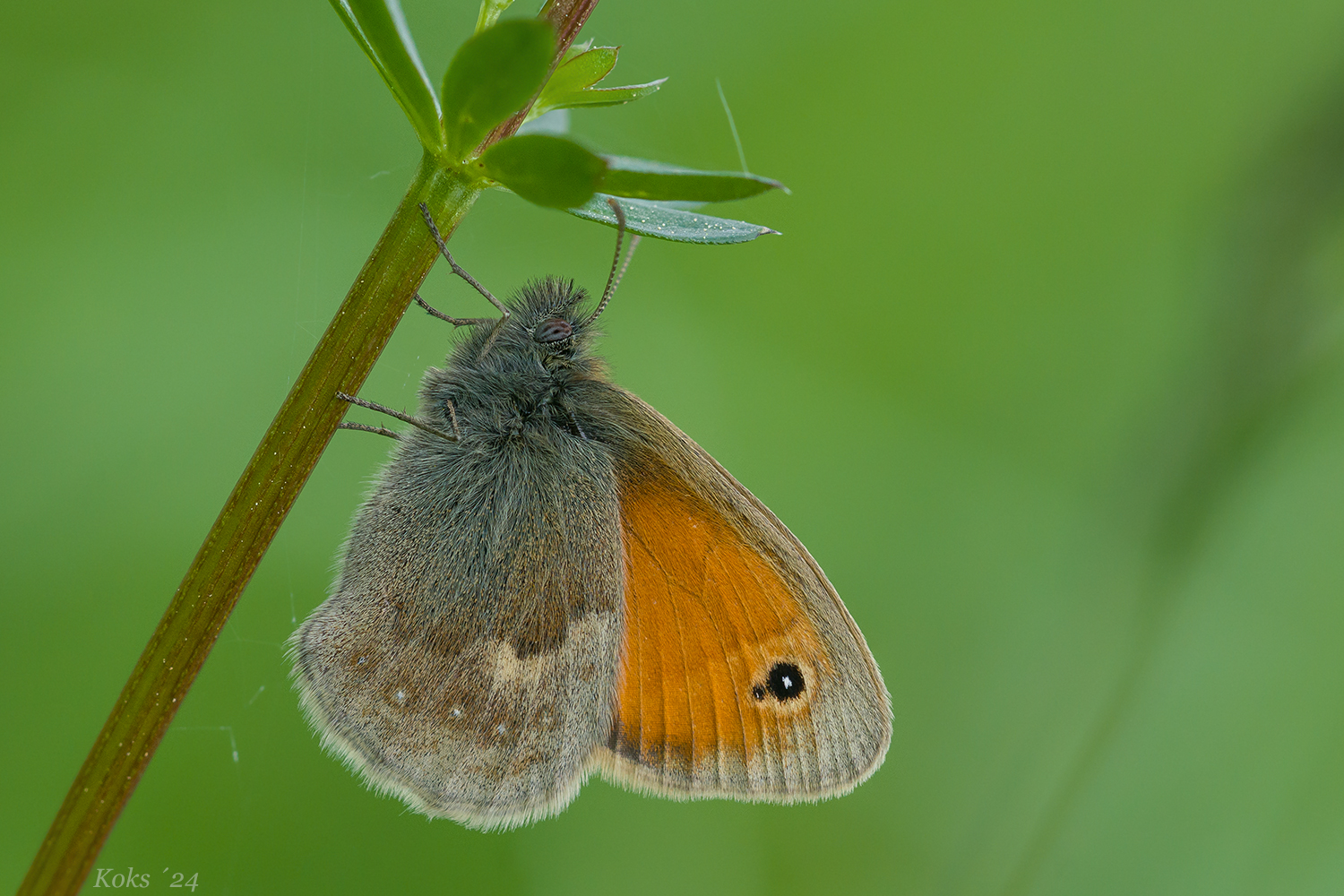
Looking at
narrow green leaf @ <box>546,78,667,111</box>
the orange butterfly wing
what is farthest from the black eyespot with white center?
narrow green leaf @ <box>546,78,667,111</box>

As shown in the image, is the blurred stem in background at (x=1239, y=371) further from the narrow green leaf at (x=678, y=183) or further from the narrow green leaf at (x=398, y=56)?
the narrow green leaf at (x=398, y=56)

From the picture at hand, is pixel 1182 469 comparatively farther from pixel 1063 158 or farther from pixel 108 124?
pixel 108 124

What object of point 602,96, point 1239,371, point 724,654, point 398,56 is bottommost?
point 724,654

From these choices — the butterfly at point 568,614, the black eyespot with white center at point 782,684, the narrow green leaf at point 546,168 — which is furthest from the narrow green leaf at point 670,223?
the black eyespot with white center at point 782,684

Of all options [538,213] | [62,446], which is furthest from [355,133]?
[62,446]

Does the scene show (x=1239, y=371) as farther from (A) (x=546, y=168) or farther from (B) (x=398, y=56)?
(B) (x=398, y=56)

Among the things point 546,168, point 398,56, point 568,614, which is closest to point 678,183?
point 546,168

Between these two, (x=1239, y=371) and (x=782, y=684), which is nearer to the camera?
(x=782, y=684)
